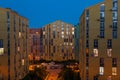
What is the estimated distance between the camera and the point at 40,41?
112m

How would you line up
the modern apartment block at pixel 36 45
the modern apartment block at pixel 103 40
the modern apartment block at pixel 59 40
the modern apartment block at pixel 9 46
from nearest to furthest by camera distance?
the modern apartment block at pixel 103 40 → the modern apartment block at pixel 9 46 → the modern apartment block at pixel 59 40 → the modern apartment block at pixel 36 45

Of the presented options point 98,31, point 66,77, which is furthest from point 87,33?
point 66,77

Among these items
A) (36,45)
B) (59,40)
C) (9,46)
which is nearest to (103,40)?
(9,46)

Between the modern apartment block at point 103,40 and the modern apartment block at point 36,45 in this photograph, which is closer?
the modern apartment block at point 103,40

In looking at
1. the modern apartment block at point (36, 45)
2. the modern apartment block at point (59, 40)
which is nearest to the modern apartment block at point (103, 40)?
the modern apartment block at point (59, 40)

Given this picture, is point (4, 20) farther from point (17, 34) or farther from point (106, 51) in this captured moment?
point (106, 51)

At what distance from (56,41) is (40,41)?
6376 millimetres

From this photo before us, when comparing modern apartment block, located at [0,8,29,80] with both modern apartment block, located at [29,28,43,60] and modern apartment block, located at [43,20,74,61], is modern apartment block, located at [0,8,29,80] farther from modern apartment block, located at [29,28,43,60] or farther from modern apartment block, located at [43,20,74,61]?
modern apartment block, located at [29,28,43,60]

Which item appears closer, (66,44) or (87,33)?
(87,33)

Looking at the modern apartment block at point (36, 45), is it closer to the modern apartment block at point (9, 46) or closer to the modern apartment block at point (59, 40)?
the modern apartment block at point (59, 40)

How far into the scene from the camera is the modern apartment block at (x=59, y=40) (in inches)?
4336

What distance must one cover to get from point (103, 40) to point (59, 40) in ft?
212

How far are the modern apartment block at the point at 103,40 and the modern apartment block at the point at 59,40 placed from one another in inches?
2467

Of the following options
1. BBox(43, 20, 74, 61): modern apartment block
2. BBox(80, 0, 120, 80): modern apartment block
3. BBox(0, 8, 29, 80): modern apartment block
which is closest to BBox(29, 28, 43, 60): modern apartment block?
BBox(43, 20, 74, 61): modern apartment block
